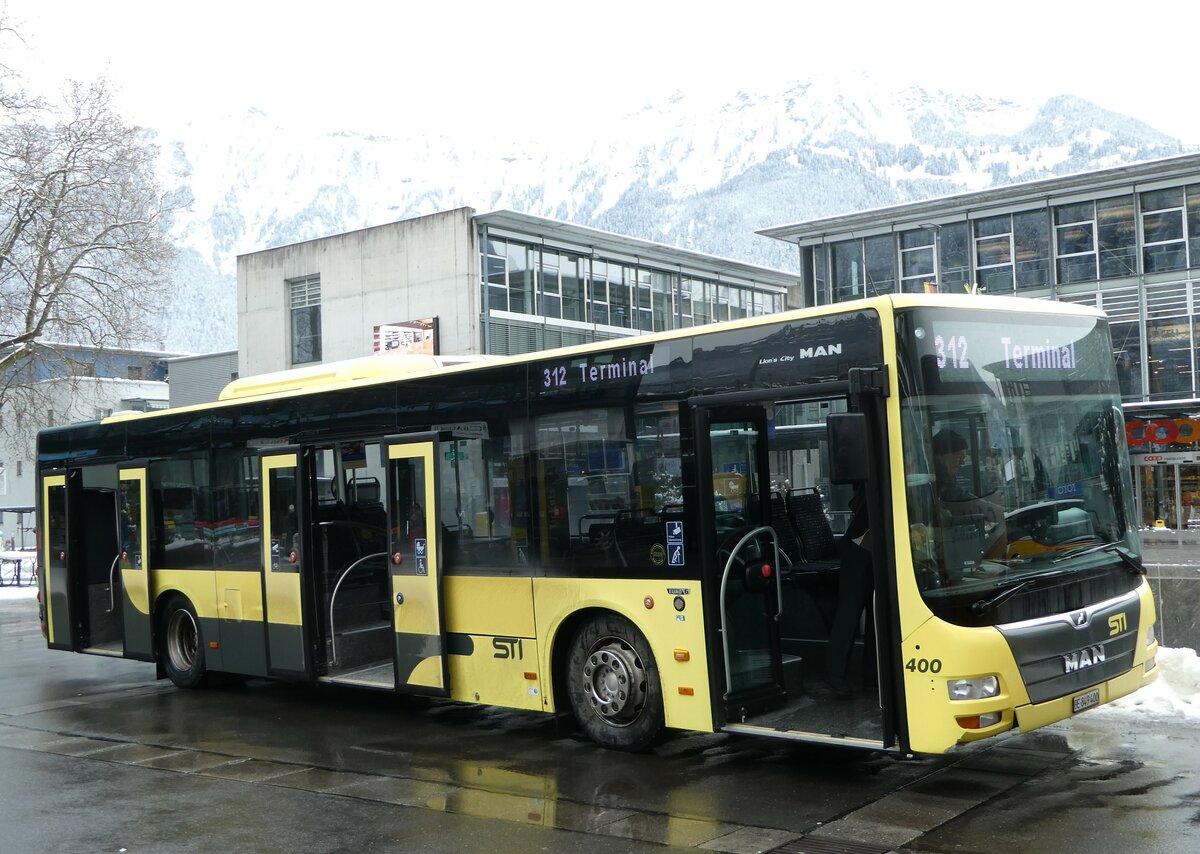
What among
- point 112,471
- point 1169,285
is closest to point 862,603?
point 112,471

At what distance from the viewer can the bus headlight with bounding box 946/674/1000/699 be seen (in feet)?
22.1

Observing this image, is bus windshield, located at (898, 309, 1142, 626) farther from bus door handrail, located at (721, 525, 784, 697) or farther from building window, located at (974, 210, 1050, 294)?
building window, located at (974, 210, 1050, 294)

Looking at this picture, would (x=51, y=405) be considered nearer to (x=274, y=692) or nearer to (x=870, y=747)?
(x=274, y=692)

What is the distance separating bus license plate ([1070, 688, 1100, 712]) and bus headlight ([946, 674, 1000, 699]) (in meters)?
0.71

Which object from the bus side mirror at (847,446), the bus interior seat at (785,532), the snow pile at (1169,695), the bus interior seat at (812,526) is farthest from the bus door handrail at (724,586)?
the snow pile at (1169,695)

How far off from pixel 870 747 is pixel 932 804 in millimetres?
490

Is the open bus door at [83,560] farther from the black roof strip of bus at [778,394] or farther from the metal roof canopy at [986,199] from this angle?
the metal roof canopy at [986,199]

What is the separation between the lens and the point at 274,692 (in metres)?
12.5

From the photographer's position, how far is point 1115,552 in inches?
305

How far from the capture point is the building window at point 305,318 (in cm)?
4778

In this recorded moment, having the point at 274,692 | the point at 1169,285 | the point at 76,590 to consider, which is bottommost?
the point at 274,692

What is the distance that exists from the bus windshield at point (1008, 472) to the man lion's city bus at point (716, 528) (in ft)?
0.06

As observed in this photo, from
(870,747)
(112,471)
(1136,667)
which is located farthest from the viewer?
(112,471)

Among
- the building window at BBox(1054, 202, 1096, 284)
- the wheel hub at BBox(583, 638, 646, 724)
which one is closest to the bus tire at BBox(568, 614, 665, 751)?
the wheel hub at BBox(583, 638, 646, 724)
